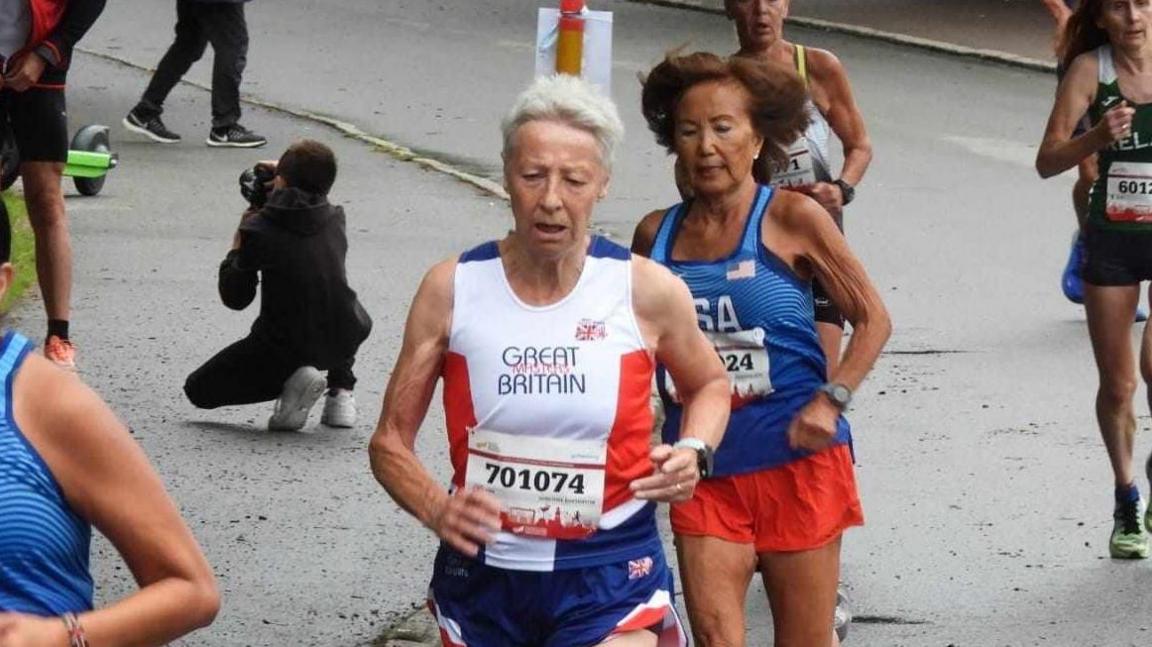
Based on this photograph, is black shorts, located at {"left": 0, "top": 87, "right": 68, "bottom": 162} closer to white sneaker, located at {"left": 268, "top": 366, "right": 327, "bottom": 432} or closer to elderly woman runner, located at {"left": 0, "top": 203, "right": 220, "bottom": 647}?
white sneaker, located at {"left": 268, "top": 366, "right": 327, "bottom": 432}

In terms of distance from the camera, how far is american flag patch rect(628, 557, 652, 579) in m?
4.68

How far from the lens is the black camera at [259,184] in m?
9.19

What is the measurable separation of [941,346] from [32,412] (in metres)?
8.18

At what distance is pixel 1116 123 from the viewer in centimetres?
754

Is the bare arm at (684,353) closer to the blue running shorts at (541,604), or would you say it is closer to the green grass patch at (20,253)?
the blue running shorts at (541,604)

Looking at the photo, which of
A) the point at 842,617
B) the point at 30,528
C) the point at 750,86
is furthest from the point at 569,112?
the point at 842,617

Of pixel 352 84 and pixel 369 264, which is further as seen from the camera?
pixel 352 84

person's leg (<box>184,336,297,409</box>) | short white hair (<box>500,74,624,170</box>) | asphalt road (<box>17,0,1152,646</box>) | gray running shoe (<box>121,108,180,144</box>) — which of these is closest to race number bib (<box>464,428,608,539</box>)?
short white hair (<box>500,74,624,170</box>)

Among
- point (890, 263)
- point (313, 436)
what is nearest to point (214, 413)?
point (313, 436)

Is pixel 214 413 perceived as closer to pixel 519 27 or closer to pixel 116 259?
pixel 116 259

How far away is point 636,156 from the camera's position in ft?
53.8

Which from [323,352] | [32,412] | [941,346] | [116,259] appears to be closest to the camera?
[32,412]

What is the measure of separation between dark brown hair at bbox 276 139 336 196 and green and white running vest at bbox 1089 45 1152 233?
2.86m

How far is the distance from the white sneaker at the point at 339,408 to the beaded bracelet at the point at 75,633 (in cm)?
586
